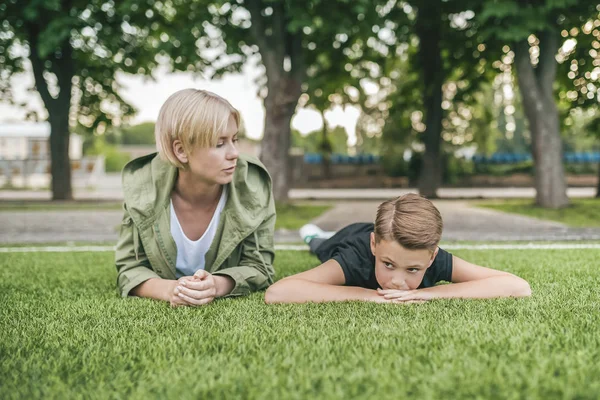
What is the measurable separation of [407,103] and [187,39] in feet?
34.4

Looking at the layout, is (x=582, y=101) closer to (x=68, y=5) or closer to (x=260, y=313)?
(x=68, y=5)

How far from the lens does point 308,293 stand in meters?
3.23

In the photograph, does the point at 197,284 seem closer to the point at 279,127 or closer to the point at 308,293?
the point at 308,293

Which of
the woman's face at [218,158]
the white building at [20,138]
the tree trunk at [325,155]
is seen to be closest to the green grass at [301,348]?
the woman's face at [218,158]

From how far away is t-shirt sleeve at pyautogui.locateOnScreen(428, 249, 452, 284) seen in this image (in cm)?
343

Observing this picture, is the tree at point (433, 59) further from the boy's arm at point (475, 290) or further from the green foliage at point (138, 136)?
the green foliage at point (138, 136)

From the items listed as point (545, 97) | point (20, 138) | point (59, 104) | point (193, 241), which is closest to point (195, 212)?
point (193, 241)

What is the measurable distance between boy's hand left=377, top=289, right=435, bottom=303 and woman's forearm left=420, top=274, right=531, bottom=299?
64mm

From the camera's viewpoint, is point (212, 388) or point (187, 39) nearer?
point (212, 388)

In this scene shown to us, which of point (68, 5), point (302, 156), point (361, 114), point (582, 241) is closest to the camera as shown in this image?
point (582, 241)

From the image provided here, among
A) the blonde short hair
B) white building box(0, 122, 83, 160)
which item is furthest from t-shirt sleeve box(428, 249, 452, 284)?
white building box(0, 122, 83, 160)

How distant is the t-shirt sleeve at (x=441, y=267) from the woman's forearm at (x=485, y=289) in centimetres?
18

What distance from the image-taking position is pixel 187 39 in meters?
12.2

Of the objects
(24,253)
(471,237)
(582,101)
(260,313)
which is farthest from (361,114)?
(260,313)
